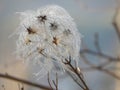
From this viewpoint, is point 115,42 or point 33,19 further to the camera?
point 115,42

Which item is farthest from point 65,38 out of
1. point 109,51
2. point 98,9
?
point 98,9

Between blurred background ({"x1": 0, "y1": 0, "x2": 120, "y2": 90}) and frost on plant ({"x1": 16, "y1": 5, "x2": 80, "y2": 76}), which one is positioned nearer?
frost on plant ({"x1": 16, "y1": 5, "x2": 80, "y2": 76})

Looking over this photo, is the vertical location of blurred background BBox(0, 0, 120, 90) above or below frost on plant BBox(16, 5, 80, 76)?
below

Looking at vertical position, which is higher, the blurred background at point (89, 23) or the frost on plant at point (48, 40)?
the frost on plant at point (48, 40)

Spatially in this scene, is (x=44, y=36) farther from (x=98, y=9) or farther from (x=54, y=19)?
(x=98, y=9)

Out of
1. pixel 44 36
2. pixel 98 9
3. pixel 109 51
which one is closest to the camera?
pixel 44 36

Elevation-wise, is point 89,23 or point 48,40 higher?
point 48,40

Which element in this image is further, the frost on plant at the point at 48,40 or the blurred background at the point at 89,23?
the blurred background at the point at 89,23

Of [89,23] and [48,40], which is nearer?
[48,40]
